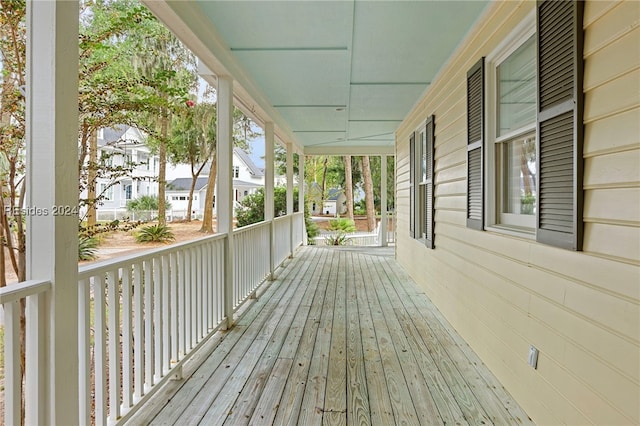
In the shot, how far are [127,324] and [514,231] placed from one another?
2.35 m

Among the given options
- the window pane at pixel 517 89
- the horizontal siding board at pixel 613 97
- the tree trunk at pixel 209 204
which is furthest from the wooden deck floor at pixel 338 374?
the window pane at pixel 517 89

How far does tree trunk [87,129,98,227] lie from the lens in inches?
87.6

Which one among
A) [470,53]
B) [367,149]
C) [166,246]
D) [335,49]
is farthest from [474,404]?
[367,149]

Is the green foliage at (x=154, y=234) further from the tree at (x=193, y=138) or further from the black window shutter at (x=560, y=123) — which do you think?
the black window shutter at (x=560, y=123)

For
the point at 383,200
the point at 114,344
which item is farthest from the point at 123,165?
the point at 383,200

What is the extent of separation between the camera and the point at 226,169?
3.21 m

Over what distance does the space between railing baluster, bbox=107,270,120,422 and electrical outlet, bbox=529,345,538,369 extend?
2200 millimetres

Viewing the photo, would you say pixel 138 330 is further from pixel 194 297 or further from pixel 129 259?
pixel 194 297

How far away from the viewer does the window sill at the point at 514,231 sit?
2.05 m

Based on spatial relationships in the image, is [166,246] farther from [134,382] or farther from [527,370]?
[527,370]

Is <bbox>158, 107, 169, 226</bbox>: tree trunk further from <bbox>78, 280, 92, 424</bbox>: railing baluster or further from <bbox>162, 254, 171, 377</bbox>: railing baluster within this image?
<bbox>78, 280, 92, 424</bbox>: railing baluster

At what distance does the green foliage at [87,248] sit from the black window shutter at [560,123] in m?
2.49

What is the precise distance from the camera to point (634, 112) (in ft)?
4.25

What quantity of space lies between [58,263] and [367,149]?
26.7 ft
